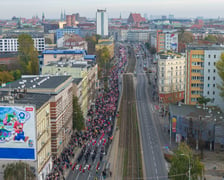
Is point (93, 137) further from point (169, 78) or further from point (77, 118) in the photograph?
point (169, 78)

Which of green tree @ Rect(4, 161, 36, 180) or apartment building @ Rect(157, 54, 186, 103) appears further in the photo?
apartment building @ Rect(157, 54, 186, 103)

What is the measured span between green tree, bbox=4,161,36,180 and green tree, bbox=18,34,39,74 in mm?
57489

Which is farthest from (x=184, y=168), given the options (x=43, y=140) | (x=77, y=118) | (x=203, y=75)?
(x=203, y=75)

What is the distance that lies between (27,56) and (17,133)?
221 feet

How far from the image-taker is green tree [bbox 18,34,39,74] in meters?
92.4

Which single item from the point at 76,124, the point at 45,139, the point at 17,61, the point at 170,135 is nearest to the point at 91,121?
the point at 76,124

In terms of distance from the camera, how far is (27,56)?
10244cm

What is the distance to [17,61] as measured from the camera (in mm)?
103688

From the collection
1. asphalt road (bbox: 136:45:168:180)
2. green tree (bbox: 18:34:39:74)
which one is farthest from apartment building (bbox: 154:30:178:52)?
Result: asphalt road (bbox: 136:45:168:180)

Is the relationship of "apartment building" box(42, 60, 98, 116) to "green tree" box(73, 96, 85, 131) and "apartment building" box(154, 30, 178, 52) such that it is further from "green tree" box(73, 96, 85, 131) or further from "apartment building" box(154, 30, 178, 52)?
"apartment building" box(154, 30, 178, 52)

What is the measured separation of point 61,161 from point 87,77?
27.5 m

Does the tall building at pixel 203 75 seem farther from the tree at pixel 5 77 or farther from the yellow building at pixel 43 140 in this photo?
the tree at pixel 5 77

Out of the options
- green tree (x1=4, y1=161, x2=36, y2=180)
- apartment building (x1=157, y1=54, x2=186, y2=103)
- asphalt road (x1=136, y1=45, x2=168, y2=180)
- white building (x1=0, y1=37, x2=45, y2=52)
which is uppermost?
white building (x1=0, y1=37, x2=45, y2=52)

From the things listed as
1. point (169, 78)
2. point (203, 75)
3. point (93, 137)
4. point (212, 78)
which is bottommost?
point (93, 137)
